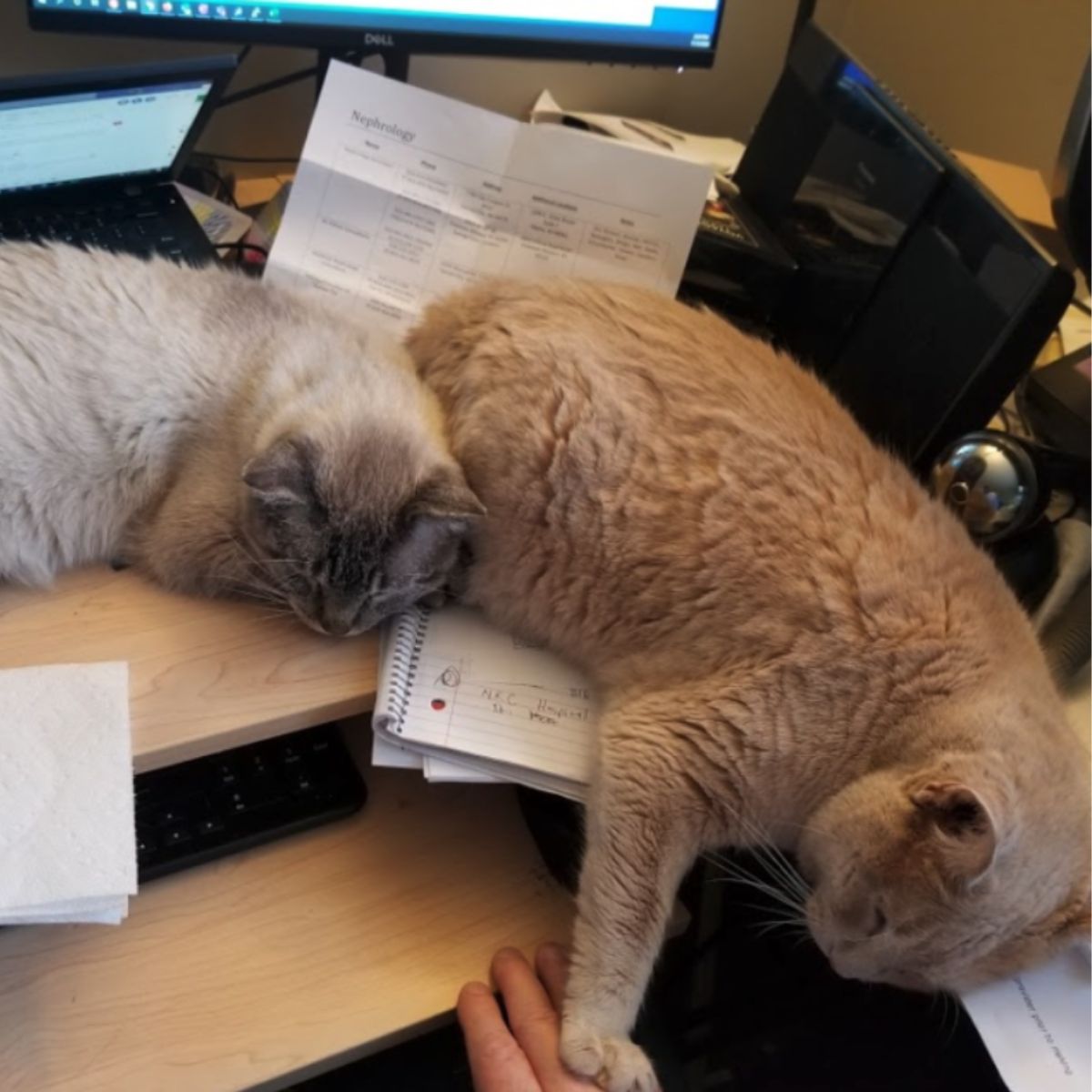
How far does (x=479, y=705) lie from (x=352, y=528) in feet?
0.66

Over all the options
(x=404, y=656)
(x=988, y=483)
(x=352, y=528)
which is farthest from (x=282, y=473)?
(x=988, y=483)

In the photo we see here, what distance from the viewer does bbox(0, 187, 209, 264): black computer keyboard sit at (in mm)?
1173

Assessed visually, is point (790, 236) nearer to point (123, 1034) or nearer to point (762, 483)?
point (762, 483)

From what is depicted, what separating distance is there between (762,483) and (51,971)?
0.73 meters

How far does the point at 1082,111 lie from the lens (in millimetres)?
1045

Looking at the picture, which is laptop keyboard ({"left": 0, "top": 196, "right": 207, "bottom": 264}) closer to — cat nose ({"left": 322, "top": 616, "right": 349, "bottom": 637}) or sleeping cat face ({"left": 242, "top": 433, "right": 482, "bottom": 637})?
sleeping cat face ({"left": 242, "top": 433, "right": 482, "bottom": 637})

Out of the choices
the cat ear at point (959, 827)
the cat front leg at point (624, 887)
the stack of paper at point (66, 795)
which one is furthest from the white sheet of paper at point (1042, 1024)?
the stack of paper at point (66, 795)

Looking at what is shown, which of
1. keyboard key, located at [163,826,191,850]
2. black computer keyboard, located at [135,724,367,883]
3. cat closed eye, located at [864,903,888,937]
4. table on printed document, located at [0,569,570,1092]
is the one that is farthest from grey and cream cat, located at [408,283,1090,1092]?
keyboard key, located at [163,826,191,850]

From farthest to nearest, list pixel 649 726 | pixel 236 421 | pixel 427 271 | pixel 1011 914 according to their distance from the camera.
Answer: pixel 427 271, pixel 236 421, pixel 649 726, pixel 1011 914

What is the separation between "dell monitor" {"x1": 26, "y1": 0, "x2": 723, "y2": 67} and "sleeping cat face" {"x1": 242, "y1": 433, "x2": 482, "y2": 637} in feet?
1.67

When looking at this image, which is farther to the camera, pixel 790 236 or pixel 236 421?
pixel 790 236

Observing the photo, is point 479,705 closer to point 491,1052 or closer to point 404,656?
point 404,656

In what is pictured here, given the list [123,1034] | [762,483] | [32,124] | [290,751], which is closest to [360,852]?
[290,751]

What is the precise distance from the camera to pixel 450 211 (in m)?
1.26
